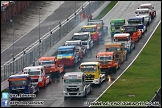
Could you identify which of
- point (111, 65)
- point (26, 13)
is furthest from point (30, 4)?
point (111, 65)

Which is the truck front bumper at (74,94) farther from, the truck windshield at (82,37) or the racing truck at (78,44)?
the truck windshield at (82,37)

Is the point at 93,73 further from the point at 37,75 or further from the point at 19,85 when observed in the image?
the point at 19,85

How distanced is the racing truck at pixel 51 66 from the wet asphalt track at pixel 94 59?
3.18 metres

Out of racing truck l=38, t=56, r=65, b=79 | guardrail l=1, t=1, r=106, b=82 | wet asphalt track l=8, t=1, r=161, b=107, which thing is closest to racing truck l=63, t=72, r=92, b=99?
wet asphalt track l=8, t=1, r=161, b=107

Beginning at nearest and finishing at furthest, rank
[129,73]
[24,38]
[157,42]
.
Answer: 1. [129,73]
2. [157,42]
3. [24,38]

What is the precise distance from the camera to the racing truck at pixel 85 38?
108 m

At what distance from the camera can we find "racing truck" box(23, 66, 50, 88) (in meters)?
87.4

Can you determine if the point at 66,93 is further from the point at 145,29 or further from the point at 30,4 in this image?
the point at 30,4

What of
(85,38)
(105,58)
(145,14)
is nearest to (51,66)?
(105,58)

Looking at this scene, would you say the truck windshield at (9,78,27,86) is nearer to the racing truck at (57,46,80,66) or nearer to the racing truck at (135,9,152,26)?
the racing truck at (57,46,80,66)

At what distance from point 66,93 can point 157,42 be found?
34.8 metres

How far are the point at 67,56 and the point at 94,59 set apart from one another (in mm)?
5016

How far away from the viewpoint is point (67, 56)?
99.4 meters

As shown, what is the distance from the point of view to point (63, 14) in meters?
137
